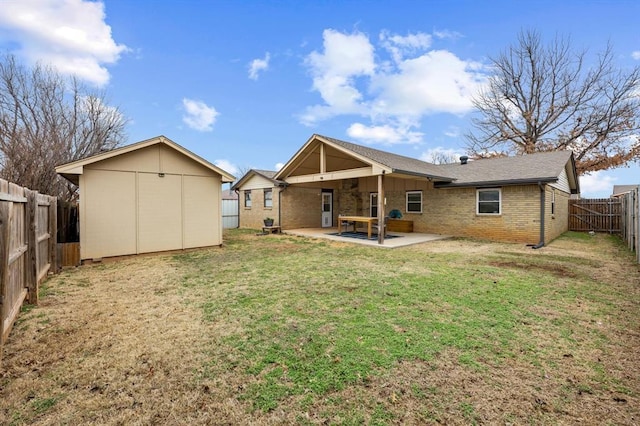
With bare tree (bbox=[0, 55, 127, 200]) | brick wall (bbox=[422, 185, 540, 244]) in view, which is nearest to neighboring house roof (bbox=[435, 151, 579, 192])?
brick wall (bbox=[422, 185, 540, 244])

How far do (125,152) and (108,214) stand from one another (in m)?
1.82

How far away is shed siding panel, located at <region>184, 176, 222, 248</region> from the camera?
986cm

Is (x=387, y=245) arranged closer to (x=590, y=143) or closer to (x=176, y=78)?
(x=176, y=78)

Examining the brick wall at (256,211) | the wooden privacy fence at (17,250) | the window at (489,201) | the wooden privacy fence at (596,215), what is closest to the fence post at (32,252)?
the wooden privacy fence at (17,250)

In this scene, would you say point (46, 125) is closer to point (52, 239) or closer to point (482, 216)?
point (52, 239)

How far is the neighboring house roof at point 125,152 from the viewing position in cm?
759

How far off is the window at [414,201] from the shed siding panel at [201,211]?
944 centimetres

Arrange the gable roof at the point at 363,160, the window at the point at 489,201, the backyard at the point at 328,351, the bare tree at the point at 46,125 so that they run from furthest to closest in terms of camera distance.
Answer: the window at the point at 489,201 → the gable roof at the point at 363,160 → the bare tree at the point at 46,125 → the backyard at the point at 328,351

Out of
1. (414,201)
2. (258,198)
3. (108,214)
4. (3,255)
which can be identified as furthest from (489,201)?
(3,255)

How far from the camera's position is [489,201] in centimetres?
1266

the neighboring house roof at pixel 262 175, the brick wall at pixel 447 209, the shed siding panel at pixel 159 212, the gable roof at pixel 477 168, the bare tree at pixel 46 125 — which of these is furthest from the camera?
the neighboring house roof at pixel 262 175

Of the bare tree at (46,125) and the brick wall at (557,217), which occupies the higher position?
the bare tree at (46,125)

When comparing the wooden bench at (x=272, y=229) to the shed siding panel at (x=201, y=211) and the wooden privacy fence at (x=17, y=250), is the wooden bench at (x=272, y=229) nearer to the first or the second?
the shed siding panel at (x=201, y=211)

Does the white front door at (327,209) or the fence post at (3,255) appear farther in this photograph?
the white front door at (327,209)
